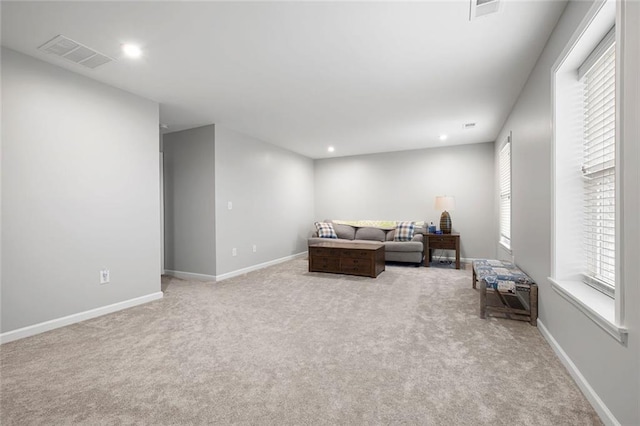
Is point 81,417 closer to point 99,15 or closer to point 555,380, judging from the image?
point 99,15

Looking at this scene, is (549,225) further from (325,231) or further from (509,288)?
(325,231)

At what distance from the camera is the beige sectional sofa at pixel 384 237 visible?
18.0 ft

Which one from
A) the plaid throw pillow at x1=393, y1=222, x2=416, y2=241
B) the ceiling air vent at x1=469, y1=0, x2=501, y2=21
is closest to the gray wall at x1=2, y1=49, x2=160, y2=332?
the ceiling air vent at x1=469, y1=0, x2=501, y2=21

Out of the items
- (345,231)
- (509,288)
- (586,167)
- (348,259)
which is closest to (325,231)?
(345,231)

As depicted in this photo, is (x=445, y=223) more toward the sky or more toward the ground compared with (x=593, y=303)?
more toward the sky

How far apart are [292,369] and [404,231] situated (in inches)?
→ 173

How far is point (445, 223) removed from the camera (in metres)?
5.77

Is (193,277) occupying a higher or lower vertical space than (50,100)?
lower

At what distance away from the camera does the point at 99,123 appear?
302 centimetres

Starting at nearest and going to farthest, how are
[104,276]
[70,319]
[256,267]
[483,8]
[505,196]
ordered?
[483,8] < [70,319] < [104,276] < [505,196] < [256,267]

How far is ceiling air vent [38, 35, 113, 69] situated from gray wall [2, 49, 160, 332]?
0.31m

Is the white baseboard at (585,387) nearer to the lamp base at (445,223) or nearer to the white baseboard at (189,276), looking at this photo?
the lamp base at (445,223)

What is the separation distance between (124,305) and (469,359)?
3.42m

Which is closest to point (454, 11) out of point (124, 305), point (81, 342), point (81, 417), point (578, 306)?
point (578, 306)
